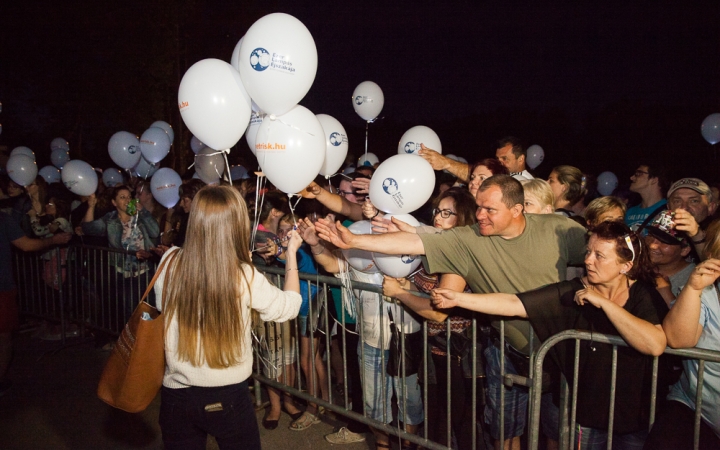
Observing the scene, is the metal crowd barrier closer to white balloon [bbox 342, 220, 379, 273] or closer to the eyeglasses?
white balloon [bbox 342, 220, 379, 273]

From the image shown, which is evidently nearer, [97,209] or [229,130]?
[229,130]

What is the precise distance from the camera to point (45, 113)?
21062 millimetres

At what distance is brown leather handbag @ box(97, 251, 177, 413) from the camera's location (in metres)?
2.41

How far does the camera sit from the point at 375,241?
9.78 feet

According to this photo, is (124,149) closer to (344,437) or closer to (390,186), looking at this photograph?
(390,186)

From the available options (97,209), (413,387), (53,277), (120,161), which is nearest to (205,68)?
(413,387)

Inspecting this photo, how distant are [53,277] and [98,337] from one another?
3.66 feet

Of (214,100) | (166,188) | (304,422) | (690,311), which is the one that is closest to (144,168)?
(166,188)

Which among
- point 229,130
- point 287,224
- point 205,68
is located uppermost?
point 205,68

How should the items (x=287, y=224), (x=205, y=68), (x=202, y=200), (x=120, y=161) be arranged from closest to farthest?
(x=202, y=200), (x=205, y=68), (x=287, y=224), (x=120, y=161)

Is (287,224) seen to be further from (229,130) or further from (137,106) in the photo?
(137,106)

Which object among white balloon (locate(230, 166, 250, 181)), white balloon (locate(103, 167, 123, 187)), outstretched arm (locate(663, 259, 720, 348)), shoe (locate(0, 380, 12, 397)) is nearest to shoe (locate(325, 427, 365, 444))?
outstretched arm (locate(663, 259, 720, 348))

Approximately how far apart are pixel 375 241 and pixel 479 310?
77cm

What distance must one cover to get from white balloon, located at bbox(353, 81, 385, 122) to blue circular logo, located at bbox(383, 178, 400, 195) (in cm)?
416
